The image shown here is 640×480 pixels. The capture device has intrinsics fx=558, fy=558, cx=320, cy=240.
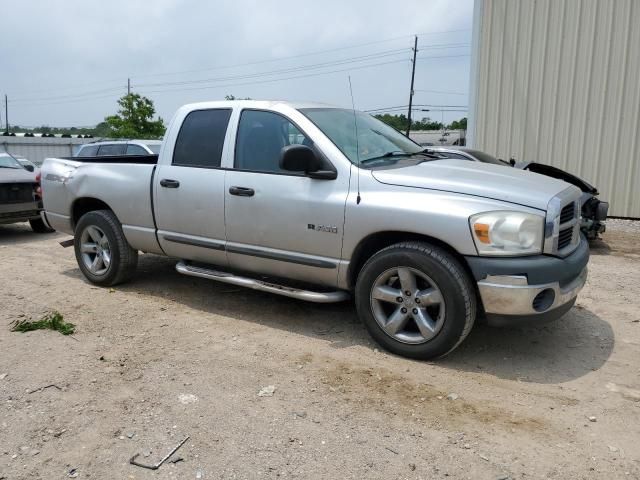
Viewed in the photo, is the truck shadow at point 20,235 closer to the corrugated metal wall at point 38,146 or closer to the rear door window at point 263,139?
the rear door window at point 263,139

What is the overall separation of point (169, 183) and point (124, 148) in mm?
8623

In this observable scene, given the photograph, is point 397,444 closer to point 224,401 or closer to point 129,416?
point 224,401

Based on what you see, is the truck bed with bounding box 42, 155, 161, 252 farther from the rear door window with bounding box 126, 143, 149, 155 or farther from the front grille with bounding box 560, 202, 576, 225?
the rear door window with bounding box 126, 143, 149, 155

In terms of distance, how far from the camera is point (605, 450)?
9.73 ft

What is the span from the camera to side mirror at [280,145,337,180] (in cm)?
420

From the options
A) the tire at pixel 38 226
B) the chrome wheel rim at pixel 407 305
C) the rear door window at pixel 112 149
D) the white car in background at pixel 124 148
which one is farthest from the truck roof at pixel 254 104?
the rear door window at pixel 112 149

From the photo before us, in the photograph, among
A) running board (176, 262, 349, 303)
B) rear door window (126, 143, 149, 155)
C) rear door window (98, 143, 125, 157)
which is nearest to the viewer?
running board (176, 262, 349, 303)

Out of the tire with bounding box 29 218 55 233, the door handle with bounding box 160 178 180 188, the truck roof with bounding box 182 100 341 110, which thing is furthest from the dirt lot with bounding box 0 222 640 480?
the tire with bounding box 29 218 55 233

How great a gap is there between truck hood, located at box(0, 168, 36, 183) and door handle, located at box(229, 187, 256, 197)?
609 centimetres

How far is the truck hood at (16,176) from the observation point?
9117 millimetres

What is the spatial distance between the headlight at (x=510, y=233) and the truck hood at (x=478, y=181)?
12cm

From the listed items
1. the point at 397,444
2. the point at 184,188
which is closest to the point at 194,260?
the point at 184,188

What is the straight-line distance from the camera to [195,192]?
5039 millimetres

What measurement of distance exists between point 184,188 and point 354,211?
1792 mm
